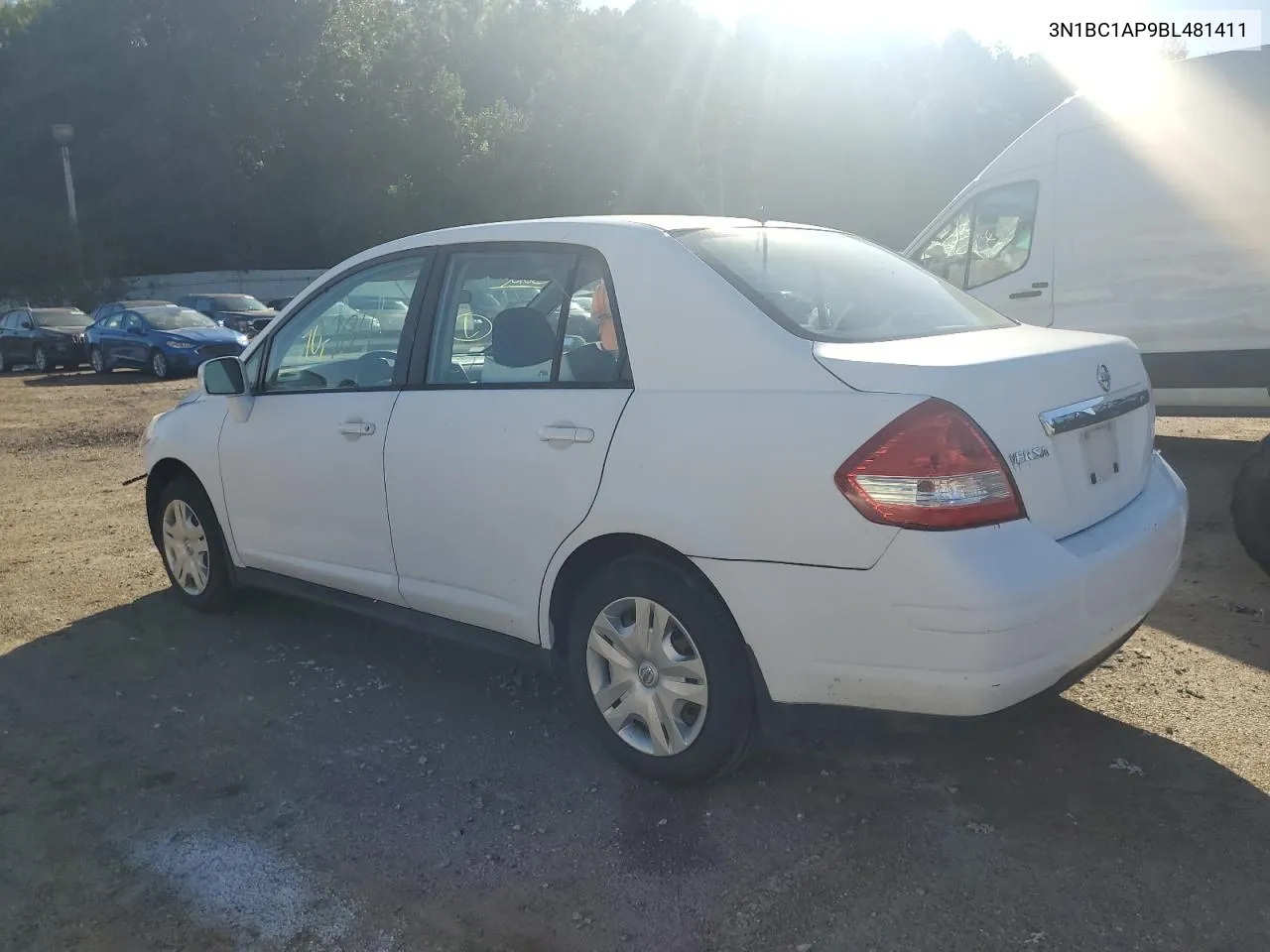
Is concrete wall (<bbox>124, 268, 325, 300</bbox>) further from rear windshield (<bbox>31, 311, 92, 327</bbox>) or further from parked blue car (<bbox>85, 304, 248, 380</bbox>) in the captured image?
parked blue car (<bbox>85, 304, 248, 380</bbox>)

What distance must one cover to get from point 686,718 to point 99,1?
50.0m

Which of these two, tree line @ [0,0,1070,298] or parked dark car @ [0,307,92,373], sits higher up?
tree line @ [0,0,1070,298]

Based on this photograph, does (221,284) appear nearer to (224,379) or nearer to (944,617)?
(224,379)

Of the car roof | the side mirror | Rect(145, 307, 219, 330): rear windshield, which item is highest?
the car roof

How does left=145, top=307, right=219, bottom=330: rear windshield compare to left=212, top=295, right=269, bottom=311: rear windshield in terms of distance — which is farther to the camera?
left=212, top=295, right=269, bottom=311: rear windshield

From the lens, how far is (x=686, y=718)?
11.0 feet

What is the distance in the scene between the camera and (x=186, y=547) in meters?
5.42

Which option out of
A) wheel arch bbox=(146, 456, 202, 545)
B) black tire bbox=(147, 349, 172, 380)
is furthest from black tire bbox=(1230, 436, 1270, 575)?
black tire bbox=(147, 349, 172, 380)

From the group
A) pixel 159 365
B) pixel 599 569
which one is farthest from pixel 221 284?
pixel 599 569

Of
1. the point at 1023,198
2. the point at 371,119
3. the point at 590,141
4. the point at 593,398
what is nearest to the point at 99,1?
the point at 371,119

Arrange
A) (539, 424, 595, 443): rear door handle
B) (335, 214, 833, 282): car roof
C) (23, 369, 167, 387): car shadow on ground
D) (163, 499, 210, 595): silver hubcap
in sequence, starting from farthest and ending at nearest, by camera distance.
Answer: (23, 369, 167, 387): car shadow on ground, (163, 499, 210, 595): silver hubcap, (335, 214, 833, 282): car roof, (539, 424, 595, 443): rear door handle

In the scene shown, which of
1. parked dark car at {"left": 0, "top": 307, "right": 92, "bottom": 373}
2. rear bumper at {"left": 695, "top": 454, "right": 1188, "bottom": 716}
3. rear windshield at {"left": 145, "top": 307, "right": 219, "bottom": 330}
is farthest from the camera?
parked dark car at {"left": 0, "top": 307, "right": 92, "bottom": 373}

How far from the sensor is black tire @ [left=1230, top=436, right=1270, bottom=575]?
5020 millimetres

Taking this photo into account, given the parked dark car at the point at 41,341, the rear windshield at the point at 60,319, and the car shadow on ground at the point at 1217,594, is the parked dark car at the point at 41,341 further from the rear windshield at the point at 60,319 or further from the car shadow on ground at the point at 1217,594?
the car shadow on ground at the point at 1217,594
